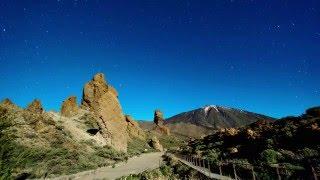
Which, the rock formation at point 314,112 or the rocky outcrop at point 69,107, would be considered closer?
the rock formation at point 314,112

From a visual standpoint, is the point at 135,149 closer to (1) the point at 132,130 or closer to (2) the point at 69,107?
(2) the point at 69,107

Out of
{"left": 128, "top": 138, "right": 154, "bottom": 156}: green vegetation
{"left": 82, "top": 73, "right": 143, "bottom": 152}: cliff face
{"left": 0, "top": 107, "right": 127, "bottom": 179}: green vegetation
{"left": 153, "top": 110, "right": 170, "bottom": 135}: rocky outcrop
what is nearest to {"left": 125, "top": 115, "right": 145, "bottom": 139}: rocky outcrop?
{"left": 128, "top": 138, "right": 154, "bottom": 156}: green vegetation

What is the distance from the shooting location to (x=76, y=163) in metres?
31.5

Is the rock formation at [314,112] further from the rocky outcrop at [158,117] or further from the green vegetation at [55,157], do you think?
the rocky outcrop at [158,117]

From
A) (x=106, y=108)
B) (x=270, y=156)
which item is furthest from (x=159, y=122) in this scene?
(x=270, y=156)

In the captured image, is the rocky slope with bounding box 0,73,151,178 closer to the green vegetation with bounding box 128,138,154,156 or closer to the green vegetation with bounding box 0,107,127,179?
the green vegetation with bounding box 0,107,127,179

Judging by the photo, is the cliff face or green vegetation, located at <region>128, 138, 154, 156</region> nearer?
the cliff face

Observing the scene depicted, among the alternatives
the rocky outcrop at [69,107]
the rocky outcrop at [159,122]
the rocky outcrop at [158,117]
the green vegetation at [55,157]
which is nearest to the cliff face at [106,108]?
the rocky outcrop at [69,107]

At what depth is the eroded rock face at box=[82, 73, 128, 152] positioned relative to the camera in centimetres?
4603

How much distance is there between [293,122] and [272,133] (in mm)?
2758

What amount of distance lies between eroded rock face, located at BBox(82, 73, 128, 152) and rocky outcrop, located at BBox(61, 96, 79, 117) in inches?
Result: 86.0

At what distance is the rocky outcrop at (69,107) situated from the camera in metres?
52.6

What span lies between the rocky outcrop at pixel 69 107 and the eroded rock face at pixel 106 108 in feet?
7.16

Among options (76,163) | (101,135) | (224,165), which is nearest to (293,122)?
(224,165)
